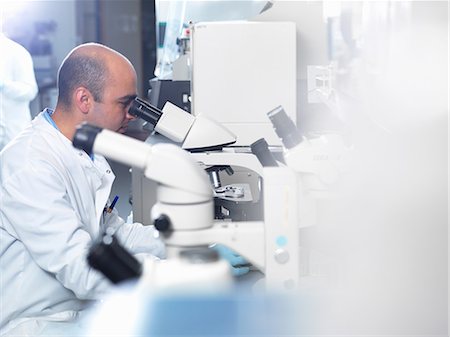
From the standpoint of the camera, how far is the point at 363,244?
934mm

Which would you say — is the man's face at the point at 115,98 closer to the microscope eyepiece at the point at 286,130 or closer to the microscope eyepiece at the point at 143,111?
the microscope eyepiece at the point at 143,111

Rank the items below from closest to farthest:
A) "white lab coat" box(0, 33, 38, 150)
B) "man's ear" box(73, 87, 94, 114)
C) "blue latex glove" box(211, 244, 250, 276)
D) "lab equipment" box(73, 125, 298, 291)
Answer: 1. "lab equipment" box(73, 125, 298, 291)
2. "blue latex glove" box(211, 244, 250, 276)
3. "man's ear" box(73, 87, 94, 114)
4. "white lab coat" box(0, 33, 38, 150)

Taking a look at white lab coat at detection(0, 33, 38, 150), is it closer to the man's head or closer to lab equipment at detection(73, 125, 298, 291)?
the man's head

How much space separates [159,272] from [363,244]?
0.30 meters

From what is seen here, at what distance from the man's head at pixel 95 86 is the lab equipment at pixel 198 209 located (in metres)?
0.76

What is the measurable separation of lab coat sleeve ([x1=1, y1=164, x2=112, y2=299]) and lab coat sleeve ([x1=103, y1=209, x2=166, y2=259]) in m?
0.39

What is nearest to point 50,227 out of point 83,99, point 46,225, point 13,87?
point 46,225

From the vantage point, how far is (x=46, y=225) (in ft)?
4.73

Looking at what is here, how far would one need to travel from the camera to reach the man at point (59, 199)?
1441 millimetres

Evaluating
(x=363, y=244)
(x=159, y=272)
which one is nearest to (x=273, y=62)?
Answer: (x=363, y=244)

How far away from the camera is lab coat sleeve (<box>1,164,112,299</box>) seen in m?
1.42

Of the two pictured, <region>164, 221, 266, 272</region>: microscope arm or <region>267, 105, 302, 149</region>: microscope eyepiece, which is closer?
<region>164, 221, 266, 272</region>: microscope arm

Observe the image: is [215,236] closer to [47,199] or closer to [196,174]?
[196,174]

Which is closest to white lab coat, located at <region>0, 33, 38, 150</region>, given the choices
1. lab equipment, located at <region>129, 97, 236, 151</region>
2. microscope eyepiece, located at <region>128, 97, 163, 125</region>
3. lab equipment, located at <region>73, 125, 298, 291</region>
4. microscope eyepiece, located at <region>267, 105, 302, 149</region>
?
lab equipment, located at <region>129, 97, 236, 151</region>
